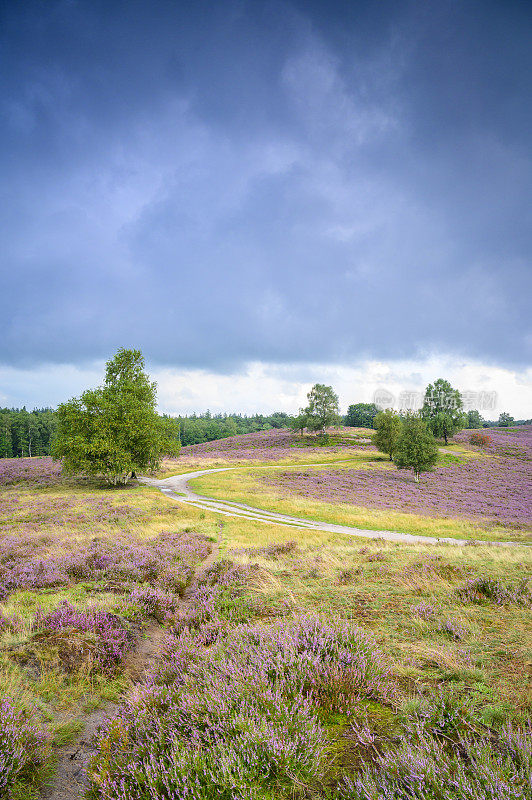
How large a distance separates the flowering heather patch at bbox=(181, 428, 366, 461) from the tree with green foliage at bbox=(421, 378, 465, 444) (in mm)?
20185

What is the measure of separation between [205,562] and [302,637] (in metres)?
8.72

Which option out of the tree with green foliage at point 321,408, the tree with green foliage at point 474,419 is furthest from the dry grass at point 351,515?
the tree with green foliage at point 474,419

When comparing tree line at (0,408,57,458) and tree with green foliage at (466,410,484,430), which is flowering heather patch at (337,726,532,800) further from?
tree with green foliage at (466,410,484,430)

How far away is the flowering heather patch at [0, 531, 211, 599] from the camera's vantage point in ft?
→ 31.6

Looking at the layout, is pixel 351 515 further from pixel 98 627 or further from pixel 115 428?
pixel 115 428

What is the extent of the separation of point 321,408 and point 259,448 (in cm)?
1960

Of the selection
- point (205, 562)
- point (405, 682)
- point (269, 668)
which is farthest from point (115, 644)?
point (205, 562)

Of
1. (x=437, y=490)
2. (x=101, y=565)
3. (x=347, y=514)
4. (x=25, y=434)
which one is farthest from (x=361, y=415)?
(x=101, y=565)

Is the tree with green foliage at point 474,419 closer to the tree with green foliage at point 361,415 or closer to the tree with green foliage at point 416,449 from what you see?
the tree with green foliage at point 361,415

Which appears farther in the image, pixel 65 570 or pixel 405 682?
pixel 65 570

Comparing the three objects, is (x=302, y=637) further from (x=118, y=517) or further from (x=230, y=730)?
(x=118, y=517)

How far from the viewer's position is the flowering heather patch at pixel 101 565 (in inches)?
379

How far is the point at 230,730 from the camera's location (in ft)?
11.3

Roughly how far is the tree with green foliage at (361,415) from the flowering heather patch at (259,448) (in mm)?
68834
